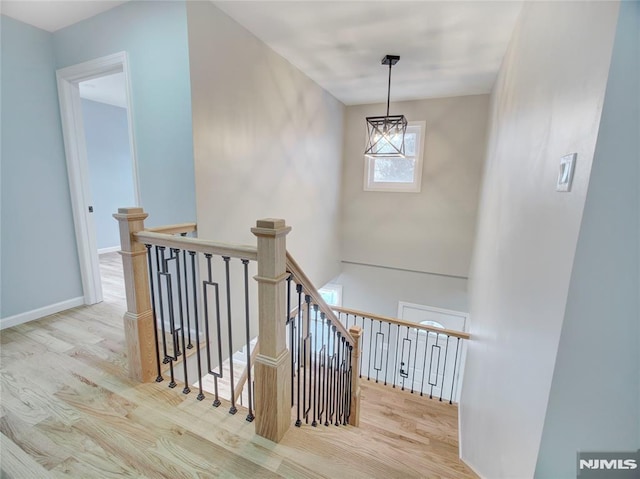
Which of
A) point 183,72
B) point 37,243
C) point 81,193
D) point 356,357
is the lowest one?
point 356,357

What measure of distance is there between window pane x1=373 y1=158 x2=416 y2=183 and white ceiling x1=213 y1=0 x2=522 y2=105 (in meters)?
1.43

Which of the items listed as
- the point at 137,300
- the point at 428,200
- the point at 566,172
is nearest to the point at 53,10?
the point at 137,300

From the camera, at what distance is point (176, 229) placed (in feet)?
6.52

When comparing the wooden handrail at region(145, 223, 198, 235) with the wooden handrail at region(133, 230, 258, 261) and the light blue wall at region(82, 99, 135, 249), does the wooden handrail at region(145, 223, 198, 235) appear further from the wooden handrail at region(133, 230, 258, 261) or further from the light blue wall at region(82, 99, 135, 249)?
the light blue wall at region(82, 99, 135, 249)

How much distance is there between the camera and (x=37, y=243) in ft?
8.59

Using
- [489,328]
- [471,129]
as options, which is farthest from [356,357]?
[471,129]

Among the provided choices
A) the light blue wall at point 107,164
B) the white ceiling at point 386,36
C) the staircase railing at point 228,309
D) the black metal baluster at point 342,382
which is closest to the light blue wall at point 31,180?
the staircase railing at point 228,309

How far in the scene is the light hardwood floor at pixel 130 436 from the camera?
4.22 ft

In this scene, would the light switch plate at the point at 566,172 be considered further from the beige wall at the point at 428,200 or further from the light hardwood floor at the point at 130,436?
the beige wall at the point at 428,200

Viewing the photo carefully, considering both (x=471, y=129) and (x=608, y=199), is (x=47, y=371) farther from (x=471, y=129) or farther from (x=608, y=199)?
(x=471, y=129)

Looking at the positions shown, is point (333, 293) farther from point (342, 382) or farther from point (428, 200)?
point (342, 382)

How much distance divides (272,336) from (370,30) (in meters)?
2.72

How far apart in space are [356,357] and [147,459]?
6.46 feet

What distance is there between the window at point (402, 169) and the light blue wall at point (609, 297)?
168 inches
